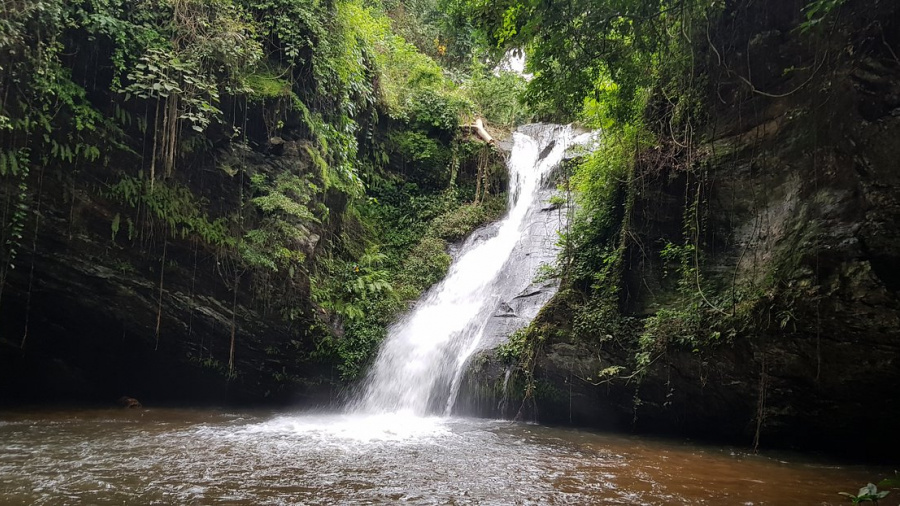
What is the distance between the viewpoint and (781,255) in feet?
22.4

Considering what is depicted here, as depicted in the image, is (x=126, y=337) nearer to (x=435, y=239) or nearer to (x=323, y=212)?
(x=323, y=212)

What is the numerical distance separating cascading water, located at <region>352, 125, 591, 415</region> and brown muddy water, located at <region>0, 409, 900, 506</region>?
5.53 ft

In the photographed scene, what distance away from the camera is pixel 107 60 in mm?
8625

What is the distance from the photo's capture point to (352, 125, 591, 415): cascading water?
10086 mm

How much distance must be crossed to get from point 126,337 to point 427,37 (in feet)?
55.3

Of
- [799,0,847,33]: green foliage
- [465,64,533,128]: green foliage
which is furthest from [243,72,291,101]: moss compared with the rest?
[465,64,533,128]: green foliage

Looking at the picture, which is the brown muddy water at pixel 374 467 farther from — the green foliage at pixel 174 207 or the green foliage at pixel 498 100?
the green foliage at pixel 498 100

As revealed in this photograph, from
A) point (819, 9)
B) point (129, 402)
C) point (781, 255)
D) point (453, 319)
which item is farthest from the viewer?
point (453, 319)

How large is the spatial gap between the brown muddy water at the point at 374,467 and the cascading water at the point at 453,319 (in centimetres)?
169

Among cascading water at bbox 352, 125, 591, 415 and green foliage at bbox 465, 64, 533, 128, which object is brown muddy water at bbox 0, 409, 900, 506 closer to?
cascading water at bbox 352, 125, 591, 415

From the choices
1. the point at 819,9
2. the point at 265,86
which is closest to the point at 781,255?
the point at 819,9

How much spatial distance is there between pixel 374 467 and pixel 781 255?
541cm

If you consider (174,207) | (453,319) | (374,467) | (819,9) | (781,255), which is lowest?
(374,467)

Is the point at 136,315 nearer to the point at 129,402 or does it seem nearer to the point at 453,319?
the point at 129,402
